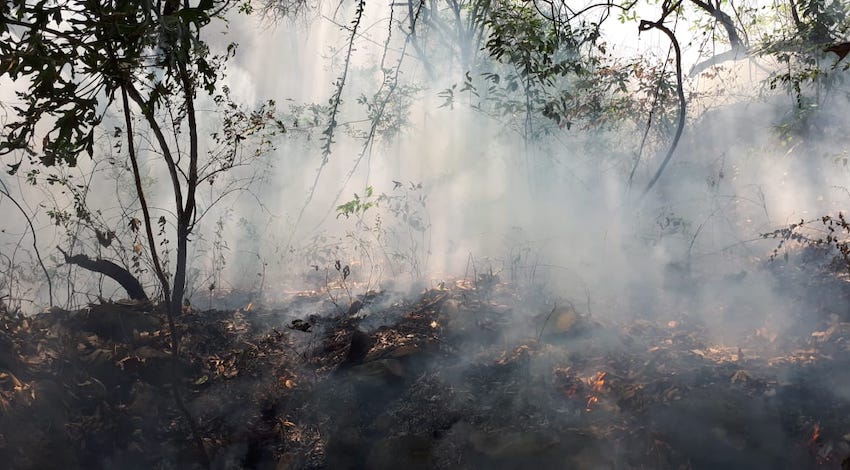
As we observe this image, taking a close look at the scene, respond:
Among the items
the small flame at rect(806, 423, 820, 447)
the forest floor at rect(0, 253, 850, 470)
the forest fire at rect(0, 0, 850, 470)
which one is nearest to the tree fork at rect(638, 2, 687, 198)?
the forest fire at rect(0, 0, 850, 470)

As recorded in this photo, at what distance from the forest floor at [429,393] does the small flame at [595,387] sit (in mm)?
13

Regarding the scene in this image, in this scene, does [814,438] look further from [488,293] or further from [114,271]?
[114,271]

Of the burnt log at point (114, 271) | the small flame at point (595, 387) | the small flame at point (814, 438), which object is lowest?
the small flame at point (814, 438)

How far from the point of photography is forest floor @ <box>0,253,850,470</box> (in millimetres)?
3715

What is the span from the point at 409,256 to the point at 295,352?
11.9 ft

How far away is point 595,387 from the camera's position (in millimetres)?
4277

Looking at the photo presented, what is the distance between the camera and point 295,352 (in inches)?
203

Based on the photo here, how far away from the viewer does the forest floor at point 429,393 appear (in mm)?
3715

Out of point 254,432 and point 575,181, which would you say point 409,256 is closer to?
point 575,181

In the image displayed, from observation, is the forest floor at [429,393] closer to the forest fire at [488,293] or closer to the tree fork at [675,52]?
the forest fire at [488,293]

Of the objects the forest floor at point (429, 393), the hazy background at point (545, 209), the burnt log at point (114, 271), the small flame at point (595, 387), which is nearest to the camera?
the forest floor at point (429, 393)

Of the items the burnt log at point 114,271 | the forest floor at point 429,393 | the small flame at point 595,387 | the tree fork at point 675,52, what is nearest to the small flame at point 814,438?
the forest floor at point 429,393

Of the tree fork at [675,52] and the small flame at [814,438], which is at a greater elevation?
the tree fork at [675,52]

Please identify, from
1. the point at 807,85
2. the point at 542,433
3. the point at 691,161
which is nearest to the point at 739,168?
the point at 691,161
